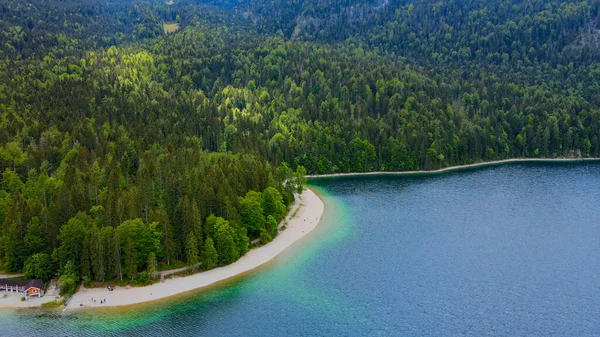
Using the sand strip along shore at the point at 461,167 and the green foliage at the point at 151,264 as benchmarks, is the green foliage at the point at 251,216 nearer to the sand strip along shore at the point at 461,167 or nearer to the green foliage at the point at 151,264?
the green foliage at the point at 151,264

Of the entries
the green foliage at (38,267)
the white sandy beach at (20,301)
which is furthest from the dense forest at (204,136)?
the white sandy beach at (20,301)

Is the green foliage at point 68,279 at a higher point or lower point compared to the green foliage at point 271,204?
lower

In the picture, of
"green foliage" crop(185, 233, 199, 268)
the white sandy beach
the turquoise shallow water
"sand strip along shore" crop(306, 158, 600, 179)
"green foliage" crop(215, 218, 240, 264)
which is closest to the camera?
the turquoise shallow water

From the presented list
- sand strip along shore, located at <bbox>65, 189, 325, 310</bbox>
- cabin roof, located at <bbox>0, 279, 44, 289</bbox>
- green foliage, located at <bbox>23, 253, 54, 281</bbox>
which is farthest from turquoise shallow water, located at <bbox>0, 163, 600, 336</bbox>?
green foliage, located at <bbox>23, 253, 54, 281</bbox>

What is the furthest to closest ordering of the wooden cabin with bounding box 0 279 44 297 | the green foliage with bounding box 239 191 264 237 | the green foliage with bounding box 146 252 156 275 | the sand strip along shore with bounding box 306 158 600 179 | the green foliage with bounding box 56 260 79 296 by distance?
the sand strip along shore with bounding box 306 158 600 179 → the green foliage with bounding box 239 191 264 237 → the green foliage with bounding box 146 252 156 275 → the green foliage with bounding box 56 260 79 296 → the wooden cabin with bounding box 0 279 44 297

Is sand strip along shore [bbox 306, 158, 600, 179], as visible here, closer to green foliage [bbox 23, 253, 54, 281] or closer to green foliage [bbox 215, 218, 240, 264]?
green foliage [bbox 215, 218, 240, 264]
